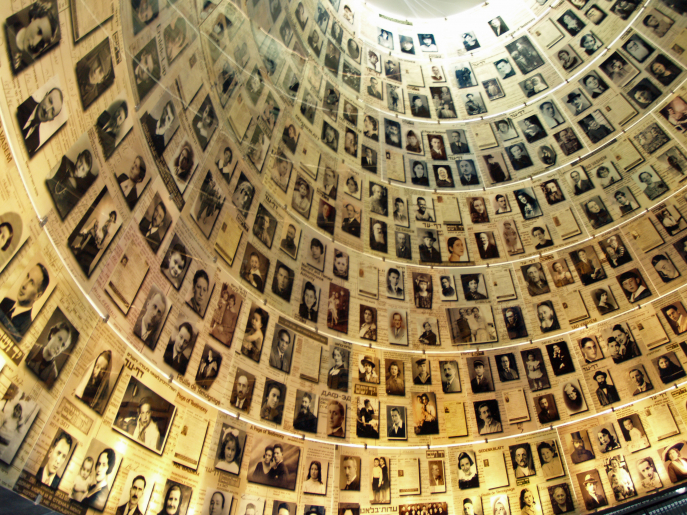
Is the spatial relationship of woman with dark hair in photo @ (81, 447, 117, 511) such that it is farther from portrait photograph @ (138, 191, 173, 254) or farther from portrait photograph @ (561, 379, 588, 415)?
portrait photograph @ (561, 379, 588, 415)

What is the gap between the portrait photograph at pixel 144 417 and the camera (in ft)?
20.1

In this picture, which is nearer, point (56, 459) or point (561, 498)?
point (56, 459)

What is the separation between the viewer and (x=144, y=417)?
253 inches

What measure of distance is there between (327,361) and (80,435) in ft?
18.7

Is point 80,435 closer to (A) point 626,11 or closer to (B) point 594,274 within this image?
(B) point 594,274

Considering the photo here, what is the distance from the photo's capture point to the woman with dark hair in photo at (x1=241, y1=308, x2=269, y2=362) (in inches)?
350

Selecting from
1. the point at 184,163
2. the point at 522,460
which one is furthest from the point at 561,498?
the point at 184,163

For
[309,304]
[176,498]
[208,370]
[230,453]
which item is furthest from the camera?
[309,304]

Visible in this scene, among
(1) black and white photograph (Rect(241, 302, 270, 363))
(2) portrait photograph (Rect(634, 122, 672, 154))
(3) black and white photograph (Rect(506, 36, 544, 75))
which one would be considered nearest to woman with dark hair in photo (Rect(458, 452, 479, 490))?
(1) black and white photograph (Rect(241, 302, 270, 363))

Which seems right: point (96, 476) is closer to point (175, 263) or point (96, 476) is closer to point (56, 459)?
point (56, 459)

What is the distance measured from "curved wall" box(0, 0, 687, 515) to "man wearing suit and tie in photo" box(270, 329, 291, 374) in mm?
58

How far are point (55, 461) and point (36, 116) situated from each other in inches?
140

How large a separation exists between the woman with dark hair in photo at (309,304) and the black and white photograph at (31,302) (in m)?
5.69

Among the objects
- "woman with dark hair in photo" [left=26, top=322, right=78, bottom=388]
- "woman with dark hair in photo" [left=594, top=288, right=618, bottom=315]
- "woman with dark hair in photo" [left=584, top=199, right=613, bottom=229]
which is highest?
"woman with dark hair in photo" [left=584, top=199, right=613, bottom=229]
